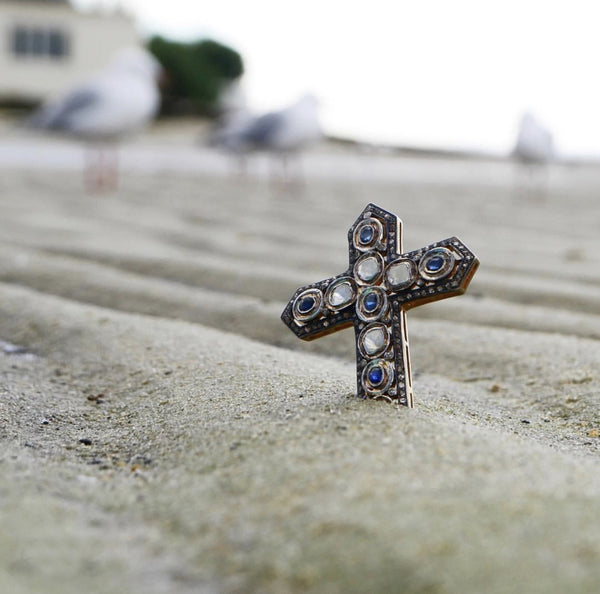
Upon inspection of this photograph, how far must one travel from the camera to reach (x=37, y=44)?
14.5 meters

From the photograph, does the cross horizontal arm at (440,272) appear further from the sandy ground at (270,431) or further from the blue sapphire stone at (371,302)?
the sandy ground at (270,431)

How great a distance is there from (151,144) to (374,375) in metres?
8.93

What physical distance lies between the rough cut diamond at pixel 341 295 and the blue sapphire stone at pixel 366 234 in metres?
0.07

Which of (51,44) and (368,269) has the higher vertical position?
(51,44)

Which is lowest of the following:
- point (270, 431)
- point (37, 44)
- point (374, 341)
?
point (270, 431)

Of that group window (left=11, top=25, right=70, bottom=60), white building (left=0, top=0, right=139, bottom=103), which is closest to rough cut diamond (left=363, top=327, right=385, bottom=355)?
white building (left=0, top=0, right=139, bottom=103)

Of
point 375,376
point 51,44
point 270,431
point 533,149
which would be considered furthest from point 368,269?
point 51,44

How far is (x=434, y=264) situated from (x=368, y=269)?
0.11 metres

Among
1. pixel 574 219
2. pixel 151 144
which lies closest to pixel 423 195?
pixel 574 219

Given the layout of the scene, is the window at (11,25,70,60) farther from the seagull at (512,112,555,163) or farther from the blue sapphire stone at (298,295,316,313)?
the blue sapphire stone at (298,295,316,313)

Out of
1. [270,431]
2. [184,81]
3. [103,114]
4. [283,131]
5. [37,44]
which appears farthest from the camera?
[184,81]

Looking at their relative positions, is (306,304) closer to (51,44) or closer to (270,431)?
(270,431)

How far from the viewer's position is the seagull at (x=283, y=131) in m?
6.97

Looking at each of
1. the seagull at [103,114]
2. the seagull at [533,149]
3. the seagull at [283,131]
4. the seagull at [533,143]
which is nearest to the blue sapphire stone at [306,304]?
the seagull at [103,114]
